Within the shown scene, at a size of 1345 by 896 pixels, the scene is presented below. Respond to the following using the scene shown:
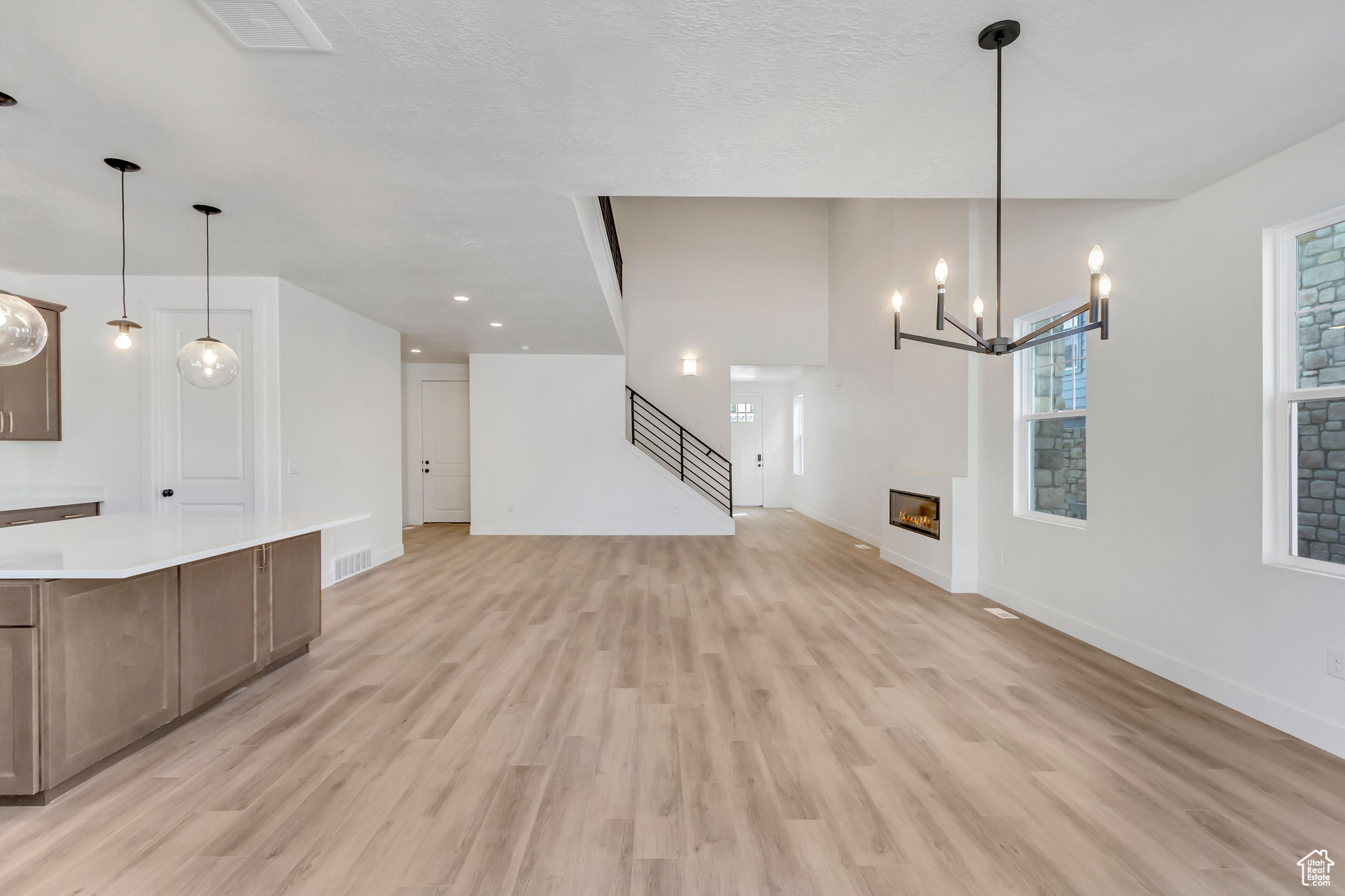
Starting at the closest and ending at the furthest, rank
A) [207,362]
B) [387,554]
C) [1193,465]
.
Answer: [1193,465] → [207,362] → [387,554]

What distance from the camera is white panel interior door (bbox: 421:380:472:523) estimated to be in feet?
30.7

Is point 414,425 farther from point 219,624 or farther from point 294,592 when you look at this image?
point 219,624

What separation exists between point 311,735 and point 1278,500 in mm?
4759

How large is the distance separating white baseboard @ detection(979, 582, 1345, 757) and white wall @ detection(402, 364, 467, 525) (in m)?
8.62

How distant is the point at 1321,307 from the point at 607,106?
3389 millimetres

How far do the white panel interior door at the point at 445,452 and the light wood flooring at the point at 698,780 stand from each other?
5812 mm

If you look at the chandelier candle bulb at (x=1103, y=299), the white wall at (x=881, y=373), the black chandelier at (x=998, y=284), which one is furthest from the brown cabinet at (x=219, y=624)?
the white wall at (x=881, y=373)

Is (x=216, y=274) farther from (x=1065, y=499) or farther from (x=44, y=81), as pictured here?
(x=1065, y=499)

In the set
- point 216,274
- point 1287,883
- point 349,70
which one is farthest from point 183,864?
point 216,274

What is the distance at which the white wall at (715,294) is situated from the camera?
348 inches

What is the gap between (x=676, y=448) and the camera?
900 cm

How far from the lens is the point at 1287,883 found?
169 cm

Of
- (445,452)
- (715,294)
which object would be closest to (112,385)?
(445,452)

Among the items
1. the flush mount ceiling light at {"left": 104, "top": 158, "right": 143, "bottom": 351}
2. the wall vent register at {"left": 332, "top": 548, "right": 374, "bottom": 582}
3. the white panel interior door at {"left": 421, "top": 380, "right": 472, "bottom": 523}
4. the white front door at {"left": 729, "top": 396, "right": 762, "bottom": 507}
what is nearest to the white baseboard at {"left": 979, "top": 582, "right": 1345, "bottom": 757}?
the flush mount ceiling light at {"left": 104, "top": 158, "right": 143, "bottom": 351}
